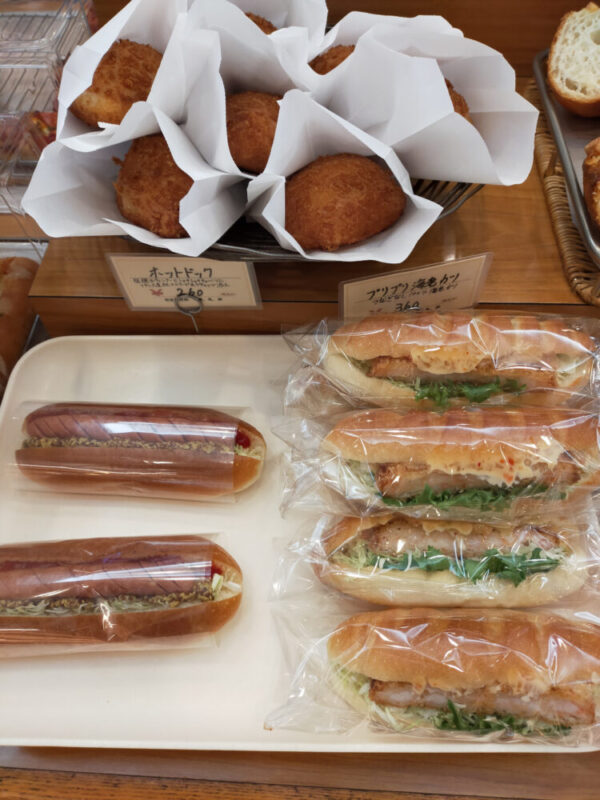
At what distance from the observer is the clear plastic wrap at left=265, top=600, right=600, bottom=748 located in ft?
3.82

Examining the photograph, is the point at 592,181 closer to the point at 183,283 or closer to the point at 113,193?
the point at 183,283

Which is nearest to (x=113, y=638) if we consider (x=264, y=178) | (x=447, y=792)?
(x=447, y=792)

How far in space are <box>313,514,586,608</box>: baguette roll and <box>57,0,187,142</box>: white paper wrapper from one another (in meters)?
1.13

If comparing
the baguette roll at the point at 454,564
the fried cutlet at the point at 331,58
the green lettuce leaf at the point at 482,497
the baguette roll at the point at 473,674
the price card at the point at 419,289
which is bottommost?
the baguette roll at the point at 473,674

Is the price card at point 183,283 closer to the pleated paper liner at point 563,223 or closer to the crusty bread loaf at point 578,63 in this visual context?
the pleated paper liner at point 563,223

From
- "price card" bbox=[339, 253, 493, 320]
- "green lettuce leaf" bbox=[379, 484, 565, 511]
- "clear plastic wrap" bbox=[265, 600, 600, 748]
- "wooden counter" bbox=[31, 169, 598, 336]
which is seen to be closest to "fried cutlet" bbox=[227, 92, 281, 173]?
"wooden counter" bbox=[31, 169, 598, 336]

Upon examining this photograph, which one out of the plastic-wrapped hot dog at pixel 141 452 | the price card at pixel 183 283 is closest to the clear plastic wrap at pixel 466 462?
the plastic-wrapped hot dog at pixel 141 452

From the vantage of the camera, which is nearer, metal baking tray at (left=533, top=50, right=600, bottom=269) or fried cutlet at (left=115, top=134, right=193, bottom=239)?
fried cutlet at (left=115, top=134, right=193, bottom=239)

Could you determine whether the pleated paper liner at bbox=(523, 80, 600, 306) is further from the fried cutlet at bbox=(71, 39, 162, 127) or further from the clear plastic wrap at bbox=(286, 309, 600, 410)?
the fried cutlet at bbox=(71, 39, 162, 127)

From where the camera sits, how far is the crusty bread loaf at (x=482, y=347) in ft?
4.76

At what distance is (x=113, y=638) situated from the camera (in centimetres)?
130

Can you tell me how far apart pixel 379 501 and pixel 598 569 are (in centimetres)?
50

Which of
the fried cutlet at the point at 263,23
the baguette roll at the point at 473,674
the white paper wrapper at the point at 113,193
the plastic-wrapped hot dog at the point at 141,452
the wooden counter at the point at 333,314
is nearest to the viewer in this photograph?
the baguette roll at the point at 473,674

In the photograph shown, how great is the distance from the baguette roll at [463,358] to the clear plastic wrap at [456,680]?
519 millimetres
